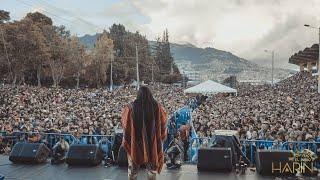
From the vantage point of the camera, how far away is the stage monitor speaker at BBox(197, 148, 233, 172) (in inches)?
403

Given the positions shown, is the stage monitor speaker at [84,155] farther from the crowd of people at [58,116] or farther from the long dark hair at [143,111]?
the long dark hair at [143,111]

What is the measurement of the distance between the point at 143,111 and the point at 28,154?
5.39 m

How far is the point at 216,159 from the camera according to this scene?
10289mm

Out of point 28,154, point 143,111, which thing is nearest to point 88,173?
point 28,154

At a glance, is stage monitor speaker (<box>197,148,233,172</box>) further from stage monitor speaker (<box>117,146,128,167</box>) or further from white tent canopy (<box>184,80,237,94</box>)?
white tent canopy (<box>184,80,237,94</box>)

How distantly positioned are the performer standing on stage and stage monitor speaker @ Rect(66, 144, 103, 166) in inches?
167

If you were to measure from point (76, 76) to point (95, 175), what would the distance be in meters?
65.9

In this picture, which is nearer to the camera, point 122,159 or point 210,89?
point 122,159

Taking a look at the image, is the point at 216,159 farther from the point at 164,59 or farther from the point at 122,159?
the point at 164,59

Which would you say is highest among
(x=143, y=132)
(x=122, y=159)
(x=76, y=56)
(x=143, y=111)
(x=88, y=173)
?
(x=76, y=56)

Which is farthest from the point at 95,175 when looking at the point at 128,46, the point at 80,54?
the point at 128,46

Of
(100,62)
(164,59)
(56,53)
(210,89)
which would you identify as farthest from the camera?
(164,59)

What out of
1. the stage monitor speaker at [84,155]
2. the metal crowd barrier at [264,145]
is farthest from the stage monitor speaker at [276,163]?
the stage monitor speaker at [84,155]

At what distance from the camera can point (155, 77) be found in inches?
4392
